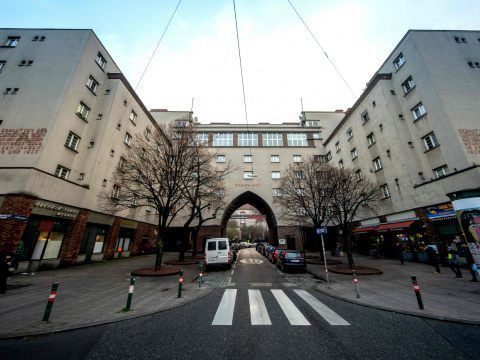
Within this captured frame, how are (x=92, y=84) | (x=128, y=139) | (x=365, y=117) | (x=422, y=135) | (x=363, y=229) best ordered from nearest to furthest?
(x=422, y=135), (x=92, y=84), (x=128, y=139), (x=363, y=229), (x=365, y=117)

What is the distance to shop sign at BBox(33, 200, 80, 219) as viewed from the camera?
13.9m

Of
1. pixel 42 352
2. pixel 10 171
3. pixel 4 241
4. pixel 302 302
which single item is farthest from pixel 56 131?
pixel 302 302

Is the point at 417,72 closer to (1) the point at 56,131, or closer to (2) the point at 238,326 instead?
(2) the point at 238,326

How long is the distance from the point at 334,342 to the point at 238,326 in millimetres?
2398

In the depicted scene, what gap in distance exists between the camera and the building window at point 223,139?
39000 millimetres

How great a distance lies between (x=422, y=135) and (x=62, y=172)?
3308cm

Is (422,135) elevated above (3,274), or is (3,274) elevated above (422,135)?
(422,135)

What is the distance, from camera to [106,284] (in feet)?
33.9

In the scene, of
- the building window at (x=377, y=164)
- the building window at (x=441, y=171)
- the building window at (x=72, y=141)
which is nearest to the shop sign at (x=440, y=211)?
the building window at (x=441, y=171)

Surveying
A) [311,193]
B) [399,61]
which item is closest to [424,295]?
[311,193]

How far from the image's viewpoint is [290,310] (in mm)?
6660

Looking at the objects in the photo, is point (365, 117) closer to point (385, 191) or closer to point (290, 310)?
point (385, 191)

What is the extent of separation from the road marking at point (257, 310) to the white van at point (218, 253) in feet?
22.9

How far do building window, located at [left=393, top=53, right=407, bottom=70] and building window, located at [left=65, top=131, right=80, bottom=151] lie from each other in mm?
34356
